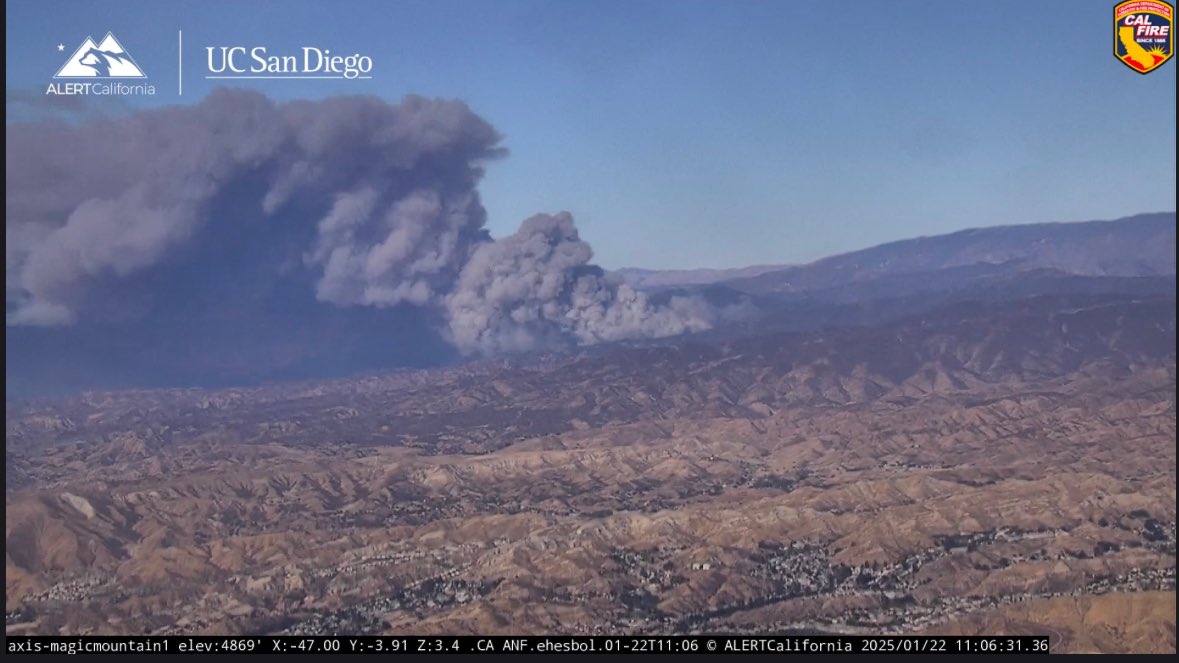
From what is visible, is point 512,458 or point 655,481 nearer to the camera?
point 655,481

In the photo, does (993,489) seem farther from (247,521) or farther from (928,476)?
(247,521)

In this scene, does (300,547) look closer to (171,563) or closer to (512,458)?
(171,563)

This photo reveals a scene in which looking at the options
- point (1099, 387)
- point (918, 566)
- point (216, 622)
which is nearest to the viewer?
point (216, 622)

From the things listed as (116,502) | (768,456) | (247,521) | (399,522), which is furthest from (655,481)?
(116,502)

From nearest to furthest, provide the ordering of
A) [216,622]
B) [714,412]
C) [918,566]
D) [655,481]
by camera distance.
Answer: [216,622], [918,566], [655,481], [714,412]

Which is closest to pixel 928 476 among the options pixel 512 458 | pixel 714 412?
pixel 512 458

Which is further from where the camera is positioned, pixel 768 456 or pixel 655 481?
pixel 768 456

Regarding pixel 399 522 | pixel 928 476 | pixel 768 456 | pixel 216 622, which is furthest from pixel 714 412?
pixel 216 622

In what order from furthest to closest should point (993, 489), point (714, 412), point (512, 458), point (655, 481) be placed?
point (714, 412) → point (512, 458) → point (655, 481) → point (993, 489)

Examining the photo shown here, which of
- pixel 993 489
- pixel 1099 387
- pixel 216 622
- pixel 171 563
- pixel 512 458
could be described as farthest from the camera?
pixel 1099 387
